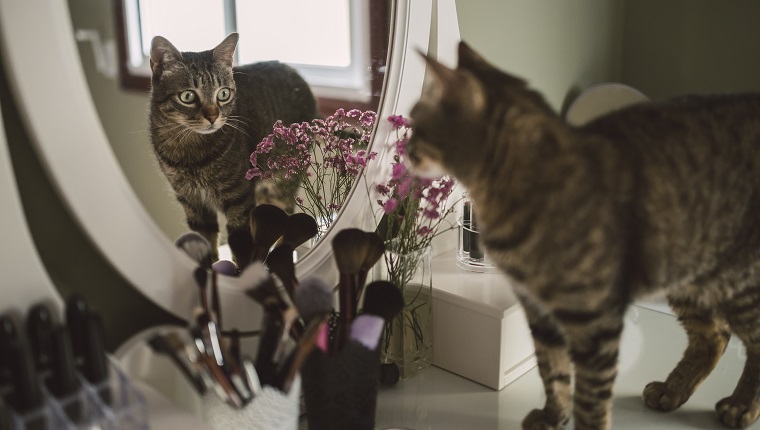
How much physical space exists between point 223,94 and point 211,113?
3cm

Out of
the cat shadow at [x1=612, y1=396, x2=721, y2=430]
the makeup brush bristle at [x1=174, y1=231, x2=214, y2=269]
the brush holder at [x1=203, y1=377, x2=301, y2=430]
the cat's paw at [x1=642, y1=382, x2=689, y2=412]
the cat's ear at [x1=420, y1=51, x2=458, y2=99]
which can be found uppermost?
the cat's ear at [x1=420, y1=51, x2=458, y2=99]

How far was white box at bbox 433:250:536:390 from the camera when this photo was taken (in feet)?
3.02

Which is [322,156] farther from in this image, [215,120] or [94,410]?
[94,410]

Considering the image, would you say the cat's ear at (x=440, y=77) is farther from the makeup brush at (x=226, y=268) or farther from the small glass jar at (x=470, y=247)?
the small glass jar at (x=470, y=247)

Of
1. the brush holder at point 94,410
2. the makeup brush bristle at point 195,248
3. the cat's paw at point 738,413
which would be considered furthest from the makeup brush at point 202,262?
the cat's paw at point 738,413

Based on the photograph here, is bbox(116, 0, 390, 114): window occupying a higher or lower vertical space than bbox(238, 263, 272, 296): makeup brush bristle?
higher

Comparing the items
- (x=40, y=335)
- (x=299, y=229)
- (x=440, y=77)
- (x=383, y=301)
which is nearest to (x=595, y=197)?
(x=440, y=77)

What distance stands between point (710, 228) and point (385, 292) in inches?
13.6

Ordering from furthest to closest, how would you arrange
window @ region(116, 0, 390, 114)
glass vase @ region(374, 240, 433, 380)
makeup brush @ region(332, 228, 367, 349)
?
glass vase @ region(374, 240, 433, 380) → makeup brush @ region(332, 228, 367, 349) → window @ region(116, 0, 390, 114)

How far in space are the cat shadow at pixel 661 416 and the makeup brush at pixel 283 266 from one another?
426 millimetres

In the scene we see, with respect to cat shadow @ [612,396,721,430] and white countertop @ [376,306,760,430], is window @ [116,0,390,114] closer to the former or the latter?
white countertop @ [376,306,760,430]

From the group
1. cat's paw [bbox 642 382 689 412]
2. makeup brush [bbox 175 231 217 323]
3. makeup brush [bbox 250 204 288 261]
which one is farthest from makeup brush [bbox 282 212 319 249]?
cat's paw [bbox 642 382 689 412]

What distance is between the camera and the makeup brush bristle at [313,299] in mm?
678

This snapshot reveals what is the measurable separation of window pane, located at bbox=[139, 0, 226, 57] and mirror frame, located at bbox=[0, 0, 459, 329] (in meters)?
0.08
